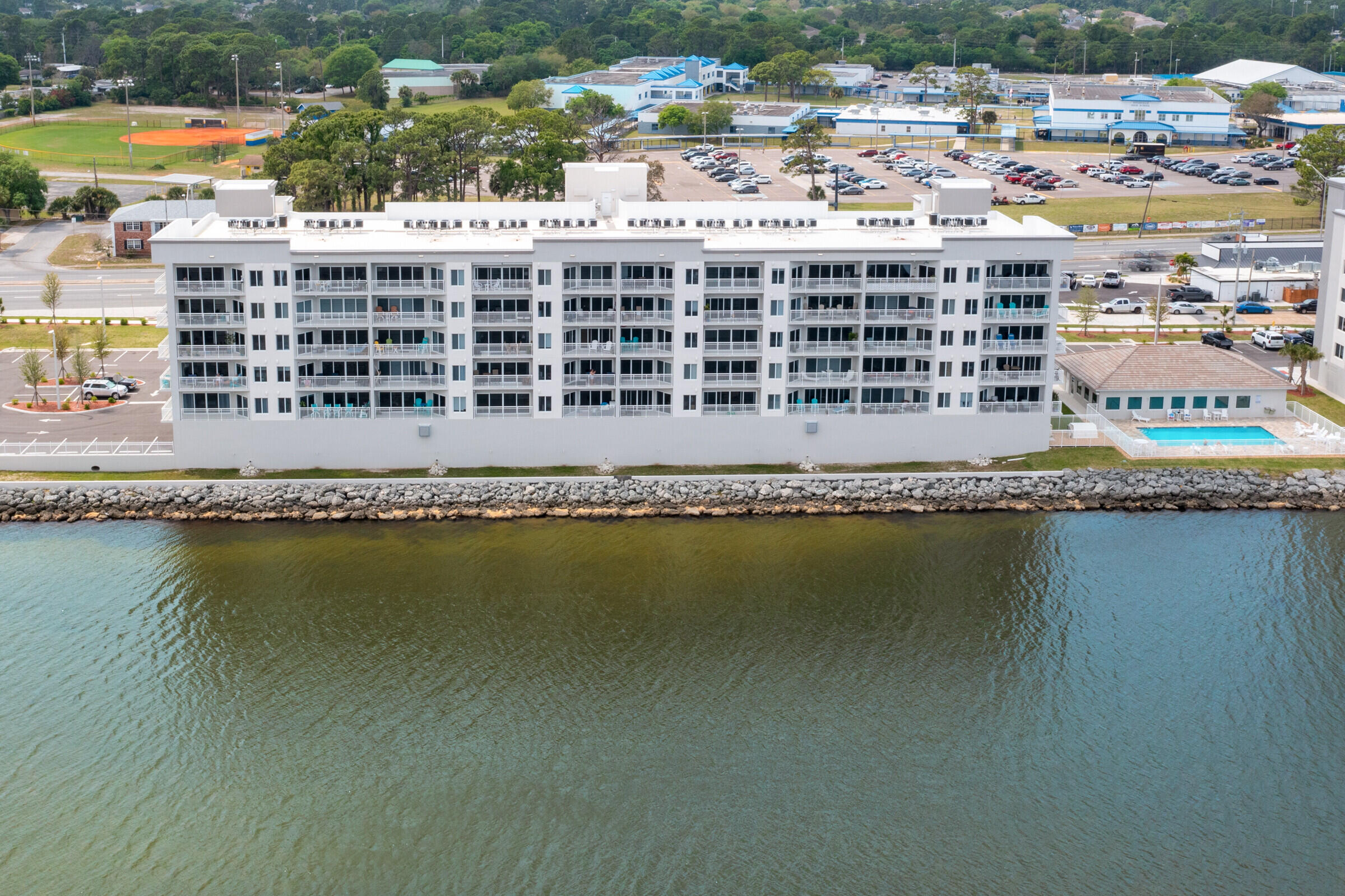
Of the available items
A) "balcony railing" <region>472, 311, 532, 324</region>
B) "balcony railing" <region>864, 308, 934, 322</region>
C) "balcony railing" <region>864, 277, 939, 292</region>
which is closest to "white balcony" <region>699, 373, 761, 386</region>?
"balcony railing" <region>864, 308, 934, 322</region>

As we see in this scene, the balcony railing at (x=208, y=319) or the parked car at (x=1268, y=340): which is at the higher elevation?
the balcony railing at (x=208, y=319)

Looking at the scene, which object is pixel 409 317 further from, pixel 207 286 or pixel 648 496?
pixel 648 496

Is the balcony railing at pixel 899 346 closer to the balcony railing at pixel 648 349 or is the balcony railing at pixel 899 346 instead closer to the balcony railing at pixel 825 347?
the balcony railing at pixel 825 347

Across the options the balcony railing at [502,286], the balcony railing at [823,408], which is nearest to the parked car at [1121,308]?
the balcony railing at [823,408]

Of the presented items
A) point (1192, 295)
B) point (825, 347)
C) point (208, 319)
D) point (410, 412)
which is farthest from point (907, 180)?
point (208, 319)

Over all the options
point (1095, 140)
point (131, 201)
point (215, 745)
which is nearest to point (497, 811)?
point (215, 745)

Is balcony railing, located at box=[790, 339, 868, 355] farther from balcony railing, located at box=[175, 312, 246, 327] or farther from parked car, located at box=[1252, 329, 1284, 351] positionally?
parked car, located at box=[1252, 329, 1284, 351]
